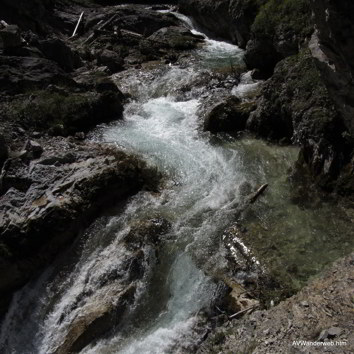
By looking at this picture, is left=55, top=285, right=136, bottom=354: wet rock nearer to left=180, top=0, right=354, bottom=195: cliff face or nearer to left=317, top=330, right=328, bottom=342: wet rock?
left=317, top=330, right=328, bottom=342: wet rock

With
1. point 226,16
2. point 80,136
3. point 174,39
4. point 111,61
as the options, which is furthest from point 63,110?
point 226,16

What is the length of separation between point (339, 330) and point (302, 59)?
11.2 metres

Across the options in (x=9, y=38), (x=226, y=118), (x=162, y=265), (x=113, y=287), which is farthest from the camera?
(x=9, y=38)

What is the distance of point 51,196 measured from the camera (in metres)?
13.1

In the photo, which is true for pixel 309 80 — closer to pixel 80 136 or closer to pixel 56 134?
pixel 80 136

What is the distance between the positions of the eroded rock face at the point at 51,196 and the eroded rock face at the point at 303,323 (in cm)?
592

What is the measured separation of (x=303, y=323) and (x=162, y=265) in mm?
4353

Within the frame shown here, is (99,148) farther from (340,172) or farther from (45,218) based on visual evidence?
(340,172)

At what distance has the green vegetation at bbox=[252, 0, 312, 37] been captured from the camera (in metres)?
18.5

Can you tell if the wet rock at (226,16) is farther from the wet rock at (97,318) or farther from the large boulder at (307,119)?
the wet rock at (97,318)

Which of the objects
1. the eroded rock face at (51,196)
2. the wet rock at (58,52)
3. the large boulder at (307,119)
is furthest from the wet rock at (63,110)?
the large boulder at (307,119)

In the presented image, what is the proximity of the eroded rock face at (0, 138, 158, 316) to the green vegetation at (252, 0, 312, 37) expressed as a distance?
9.89 m

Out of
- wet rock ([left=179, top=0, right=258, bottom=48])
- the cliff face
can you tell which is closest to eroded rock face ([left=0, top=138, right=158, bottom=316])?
the cliff face

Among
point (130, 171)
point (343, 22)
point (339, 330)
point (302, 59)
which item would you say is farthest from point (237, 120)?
point (339, 330)
